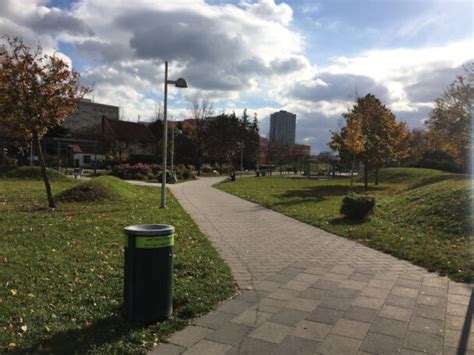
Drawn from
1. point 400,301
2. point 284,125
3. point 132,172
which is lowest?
point 400,301

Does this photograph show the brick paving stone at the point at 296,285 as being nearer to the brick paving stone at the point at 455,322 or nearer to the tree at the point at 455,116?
the brick paving stone at the point at 455,322

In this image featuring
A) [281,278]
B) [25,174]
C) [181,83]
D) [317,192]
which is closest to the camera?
[281,278]

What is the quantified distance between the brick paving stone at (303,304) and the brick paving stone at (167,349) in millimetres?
1505

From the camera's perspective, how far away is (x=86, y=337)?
4.07m

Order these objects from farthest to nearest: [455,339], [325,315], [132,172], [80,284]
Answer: [132,172] → [80,284] → [325,315] → [455,339]

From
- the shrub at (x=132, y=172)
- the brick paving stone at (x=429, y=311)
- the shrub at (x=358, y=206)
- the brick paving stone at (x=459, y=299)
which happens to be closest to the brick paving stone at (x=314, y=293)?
the brick paving stone at (x=429, y=311)

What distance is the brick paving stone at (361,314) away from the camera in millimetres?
4652

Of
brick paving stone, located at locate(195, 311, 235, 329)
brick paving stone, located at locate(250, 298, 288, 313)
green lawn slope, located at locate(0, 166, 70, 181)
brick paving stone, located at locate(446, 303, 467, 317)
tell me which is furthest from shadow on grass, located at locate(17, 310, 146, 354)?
green lawn slope, located at locate(0, 166, 70, 181)

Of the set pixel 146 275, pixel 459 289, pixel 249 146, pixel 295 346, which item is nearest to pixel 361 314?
pixel 295 346

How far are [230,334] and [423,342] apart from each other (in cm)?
172

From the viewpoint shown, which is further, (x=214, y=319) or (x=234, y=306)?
(x=234, y=306)

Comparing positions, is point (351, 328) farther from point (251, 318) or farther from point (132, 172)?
point (132, 172)

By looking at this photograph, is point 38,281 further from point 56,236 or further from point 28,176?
point 28,176

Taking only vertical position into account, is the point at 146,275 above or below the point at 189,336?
above
